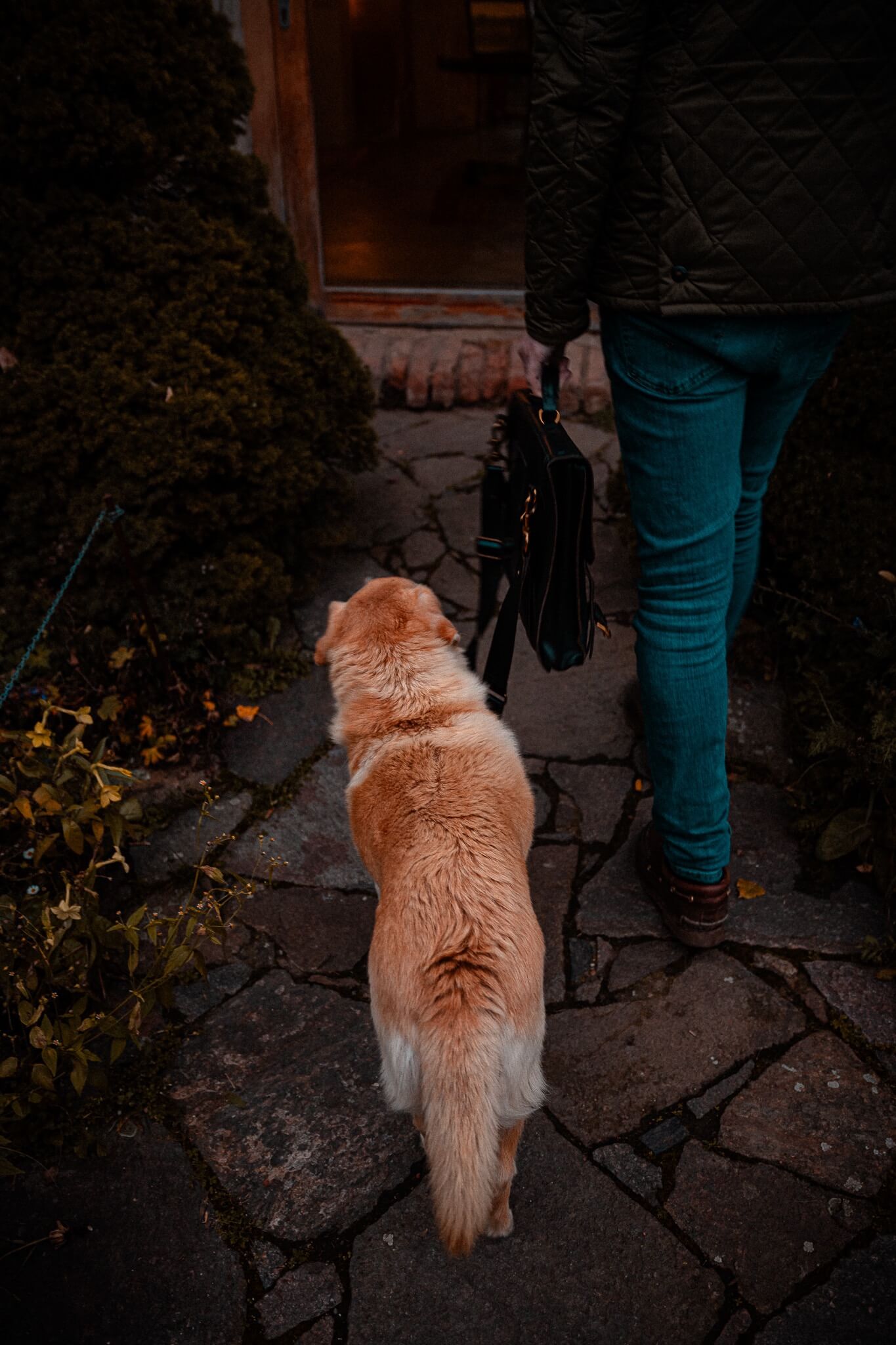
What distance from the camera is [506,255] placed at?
7.34m

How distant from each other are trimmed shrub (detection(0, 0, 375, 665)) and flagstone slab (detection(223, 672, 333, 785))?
37 cm

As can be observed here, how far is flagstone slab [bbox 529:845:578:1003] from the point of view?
2615mm

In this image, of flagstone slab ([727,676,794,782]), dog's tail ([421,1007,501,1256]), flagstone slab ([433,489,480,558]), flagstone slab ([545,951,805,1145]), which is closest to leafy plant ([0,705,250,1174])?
dog's tail ([421,1007,501,1256])

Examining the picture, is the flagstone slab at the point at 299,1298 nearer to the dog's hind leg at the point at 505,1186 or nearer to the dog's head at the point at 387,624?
the dog's hind leg at the point at 505,1186

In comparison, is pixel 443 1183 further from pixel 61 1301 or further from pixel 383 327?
pixel 383 327

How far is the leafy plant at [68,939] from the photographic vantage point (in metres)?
2.08

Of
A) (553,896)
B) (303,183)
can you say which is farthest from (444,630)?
(303,183)

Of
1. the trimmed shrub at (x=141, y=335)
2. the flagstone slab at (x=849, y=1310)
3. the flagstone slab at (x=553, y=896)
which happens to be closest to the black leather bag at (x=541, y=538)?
the flagstone slab at (x=553, y=896)

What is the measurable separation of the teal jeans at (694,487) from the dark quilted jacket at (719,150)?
0.32 feet

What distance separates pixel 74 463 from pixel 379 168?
5271 mm

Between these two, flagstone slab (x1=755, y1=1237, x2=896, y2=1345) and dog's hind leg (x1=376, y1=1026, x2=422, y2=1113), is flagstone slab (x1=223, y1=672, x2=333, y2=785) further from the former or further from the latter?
flagstone slab (x1=755, y1=1237, x2=896, y2=1345)

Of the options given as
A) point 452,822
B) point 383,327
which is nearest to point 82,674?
point 452,822

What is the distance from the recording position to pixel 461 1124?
5.02 feet

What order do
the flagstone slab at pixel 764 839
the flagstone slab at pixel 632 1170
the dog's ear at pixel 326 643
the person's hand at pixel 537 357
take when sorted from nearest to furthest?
1. the flagstone slab at pixel 632 1170
2. the person's hand at pixel 537 357
3. the dog's ear at pixel 326 643
4. the flagstone slab at pixel 764 839
